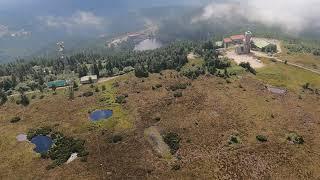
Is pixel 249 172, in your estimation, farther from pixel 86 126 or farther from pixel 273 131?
pixel 86 126

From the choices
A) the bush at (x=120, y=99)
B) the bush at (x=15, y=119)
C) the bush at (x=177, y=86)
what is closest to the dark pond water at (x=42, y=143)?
the bush at (x=15, y=119)

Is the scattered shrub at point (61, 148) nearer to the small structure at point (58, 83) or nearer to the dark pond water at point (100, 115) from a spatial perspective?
the dark pond water at point (100, 115)

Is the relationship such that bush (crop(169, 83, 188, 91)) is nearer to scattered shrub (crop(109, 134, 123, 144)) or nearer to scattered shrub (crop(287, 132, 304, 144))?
scattered shrub (crop(109, 134, 123, 144))

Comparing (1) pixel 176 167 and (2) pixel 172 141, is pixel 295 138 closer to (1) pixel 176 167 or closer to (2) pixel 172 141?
(2) pixel 172 141

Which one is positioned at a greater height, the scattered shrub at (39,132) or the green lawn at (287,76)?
the scattered shrub at (39,132)

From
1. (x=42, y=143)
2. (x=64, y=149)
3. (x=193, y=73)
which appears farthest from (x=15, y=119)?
(x=193, y=73)

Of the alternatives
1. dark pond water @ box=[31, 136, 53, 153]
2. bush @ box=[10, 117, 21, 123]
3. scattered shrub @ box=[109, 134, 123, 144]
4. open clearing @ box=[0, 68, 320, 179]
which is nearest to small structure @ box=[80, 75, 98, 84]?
open clearing @ box=[0, 68, 320, 179]
